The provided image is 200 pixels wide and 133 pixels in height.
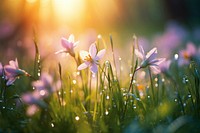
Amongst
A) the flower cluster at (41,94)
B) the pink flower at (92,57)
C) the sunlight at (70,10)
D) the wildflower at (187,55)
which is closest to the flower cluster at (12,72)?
the flower cluster at (41,94)

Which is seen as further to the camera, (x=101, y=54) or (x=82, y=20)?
(x=82, y=20)

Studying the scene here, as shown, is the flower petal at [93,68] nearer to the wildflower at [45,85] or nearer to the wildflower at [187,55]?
the wildflower at [45,85]

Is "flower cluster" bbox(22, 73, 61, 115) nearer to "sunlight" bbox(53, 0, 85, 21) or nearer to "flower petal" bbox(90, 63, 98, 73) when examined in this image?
"flower petal" bbox(90, 63, 98, 73)

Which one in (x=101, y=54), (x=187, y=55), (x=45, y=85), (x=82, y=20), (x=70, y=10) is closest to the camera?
(x=45, y=85)

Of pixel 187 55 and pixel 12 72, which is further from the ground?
pixel 12 72

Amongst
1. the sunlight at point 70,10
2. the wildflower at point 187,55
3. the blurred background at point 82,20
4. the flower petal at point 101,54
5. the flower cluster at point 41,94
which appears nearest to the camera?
the flower cluster at point 41,94

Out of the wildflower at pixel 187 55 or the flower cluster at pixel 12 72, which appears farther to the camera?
the wildflower at pixel 187 55

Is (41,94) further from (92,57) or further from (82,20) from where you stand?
(82,20)

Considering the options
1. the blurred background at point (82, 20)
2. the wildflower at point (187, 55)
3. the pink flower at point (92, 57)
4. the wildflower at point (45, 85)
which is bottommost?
the wildflower at point (187, 55)

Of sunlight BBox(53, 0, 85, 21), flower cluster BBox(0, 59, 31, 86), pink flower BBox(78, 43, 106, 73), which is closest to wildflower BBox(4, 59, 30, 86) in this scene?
flower cluster BBox(0, 59, 31, 86)

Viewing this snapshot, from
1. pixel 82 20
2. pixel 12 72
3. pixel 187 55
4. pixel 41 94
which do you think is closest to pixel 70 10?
pixel 82 20

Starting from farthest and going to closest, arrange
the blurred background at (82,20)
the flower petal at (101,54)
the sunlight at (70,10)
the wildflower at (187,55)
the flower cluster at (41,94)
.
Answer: the sunlight at (70,10) → the blurred background at (82,20) → the wildflower at (187,55) → the flower petal at (101,54) → the flower cluster at (41,94)
